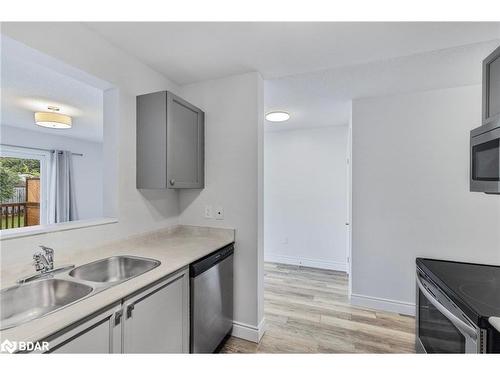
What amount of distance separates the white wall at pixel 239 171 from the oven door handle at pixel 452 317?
47.4 inches

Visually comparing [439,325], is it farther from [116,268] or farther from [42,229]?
[42,229]

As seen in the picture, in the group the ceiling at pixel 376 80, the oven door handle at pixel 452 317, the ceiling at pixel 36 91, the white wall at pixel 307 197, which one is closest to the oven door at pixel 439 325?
the oven door handle at pixel 452 317

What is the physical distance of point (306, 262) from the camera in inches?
155

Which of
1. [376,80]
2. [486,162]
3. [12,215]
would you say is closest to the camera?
[486,162]

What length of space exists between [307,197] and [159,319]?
123 inches

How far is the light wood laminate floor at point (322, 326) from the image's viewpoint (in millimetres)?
1910

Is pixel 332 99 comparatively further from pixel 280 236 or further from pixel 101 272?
pixel 101 272

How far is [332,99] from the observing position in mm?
2695

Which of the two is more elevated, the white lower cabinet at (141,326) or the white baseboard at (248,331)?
the white lower cabinet at (141,326)

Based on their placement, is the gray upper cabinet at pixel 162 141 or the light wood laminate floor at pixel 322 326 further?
the light wood laminate floor at pixel 322 326

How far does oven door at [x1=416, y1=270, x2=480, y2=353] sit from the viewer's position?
1.04 m

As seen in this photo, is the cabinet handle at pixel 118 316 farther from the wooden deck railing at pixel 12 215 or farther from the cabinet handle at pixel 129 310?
the wooden deck railing at pixel 12 215

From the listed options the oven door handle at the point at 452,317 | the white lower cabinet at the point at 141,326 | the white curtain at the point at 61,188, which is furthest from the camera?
the white curtain at the point at 61,188

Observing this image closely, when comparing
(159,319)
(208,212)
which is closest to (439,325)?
(159,319)
